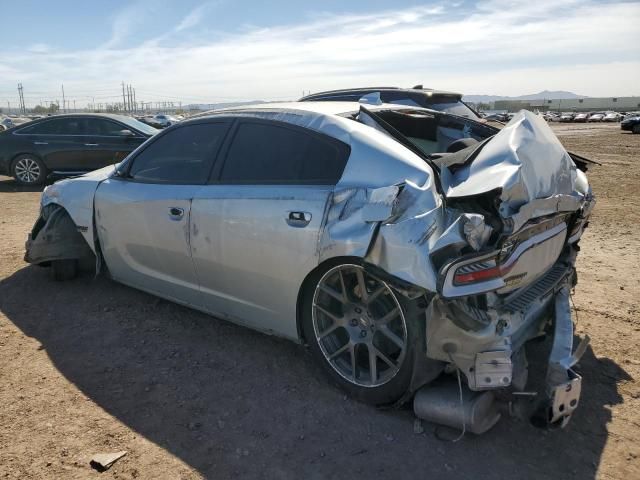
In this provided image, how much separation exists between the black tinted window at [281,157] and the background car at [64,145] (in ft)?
26.9

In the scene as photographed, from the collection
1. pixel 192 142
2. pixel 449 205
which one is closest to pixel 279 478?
pixel 449 205

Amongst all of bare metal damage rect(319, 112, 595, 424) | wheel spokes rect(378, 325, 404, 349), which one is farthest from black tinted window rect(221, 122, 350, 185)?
wheel spokes rect(378, 325, 404, 349)

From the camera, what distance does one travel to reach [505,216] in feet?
8.51

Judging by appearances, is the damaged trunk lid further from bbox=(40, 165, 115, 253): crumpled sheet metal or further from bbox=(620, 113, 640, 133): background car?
bbox=(620, 113, 640, 133): background car

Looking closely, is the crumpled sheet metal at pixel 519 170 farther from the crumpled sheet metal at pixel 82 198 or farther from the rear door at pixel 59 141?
the rear door at pixel 59 141

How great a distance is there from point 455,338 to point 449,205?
683 mm

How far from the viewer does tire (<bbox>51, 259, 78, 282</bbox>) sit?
4.95m

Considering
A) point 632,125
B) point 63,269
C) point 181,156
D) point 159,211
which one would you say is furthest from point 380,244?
point 632,125

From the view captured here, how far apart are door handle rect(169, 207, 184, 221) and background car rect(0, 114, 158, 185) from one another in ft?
26.0

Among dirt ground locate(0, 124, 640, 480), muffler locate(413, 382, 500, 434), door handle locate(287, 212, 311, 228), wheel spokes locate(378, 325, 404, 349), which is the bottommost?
dirt ground locate(0, 124, 640, 480)

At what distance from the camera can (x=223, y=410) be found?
3068mm

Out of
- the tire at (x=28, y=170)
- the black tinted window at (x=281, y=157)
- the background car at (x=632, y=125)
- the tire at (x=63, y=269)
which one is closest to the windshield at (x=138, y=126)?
the tire at (x=28, y=170)

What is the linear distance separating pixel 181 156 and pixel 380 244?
6.59ft

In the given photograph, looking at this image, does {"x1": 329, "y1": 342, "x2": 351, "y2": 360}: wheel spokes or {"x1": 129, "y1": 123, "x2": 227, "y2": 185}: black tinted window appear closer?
{"x1": 329, "y1": 342, "x2": 351, "y2": 360}: wheel spokes
